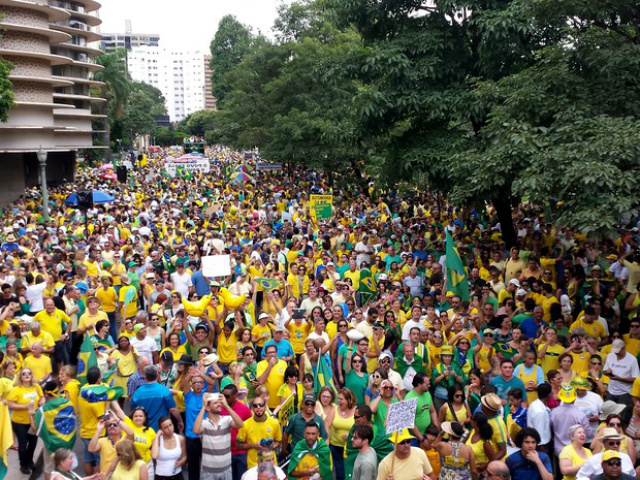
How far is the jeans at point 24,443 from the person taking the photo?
Answer: 842 cm

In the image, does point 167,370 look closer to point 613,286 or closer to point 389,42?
point 613,286

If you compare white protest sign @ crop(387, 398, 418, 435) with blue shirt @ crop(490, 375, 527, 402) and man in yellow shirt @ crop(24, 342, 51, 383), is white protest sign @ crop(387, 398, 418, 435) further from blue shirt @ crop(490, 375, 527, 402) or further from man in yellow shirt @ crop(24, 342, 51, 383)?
man in yellow shirt @ crop(24, 342, 51, 383)

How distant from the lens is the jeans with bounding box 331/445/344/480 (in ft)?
25.0

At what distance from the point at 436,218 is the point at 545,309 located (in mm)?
10902

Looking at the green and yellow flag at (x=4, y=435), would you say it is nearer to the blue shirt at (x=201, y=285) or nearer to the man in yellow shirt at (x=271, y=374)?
the man in yellow shirt at (x=271, y=374)

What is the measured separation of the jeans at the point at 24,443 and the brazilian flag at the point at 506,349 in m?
5.65

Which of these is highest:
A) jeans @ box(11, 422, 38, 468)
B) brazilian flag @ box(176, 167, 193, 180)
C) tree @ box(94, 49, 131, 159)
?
tree @ box(94, 49, 131, 159)

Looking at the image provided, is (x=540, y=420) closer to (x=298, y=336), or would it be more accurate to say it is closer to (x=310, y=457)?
(x=310, y=457)

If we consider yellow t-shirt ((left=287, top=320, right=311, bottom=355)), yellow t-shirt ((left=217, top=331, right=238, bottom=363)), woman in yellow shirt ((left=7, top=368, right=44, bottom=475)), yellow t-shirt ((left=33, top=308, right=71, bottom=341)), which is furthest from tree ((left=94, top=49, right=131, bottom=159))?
woman in yellow shirt ((left=7, top=368, right=44, bottom=475))

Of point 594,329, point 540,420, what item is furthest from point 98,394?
point 594,329

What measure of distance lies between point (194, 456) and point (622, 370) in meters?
4.94

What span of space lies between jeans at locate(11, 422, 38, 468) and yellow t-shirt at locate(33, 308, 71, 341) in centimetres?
224

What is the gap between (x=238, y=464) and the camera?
7.52 metres

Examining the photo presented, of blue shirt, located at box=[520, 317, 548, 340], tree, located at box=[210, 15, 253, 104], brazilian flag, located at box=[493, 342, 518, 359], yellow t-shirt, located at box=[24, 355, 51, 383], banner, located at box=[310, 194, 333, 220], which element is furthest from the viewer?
tree, located at box=[210, 15, 253, 104]
